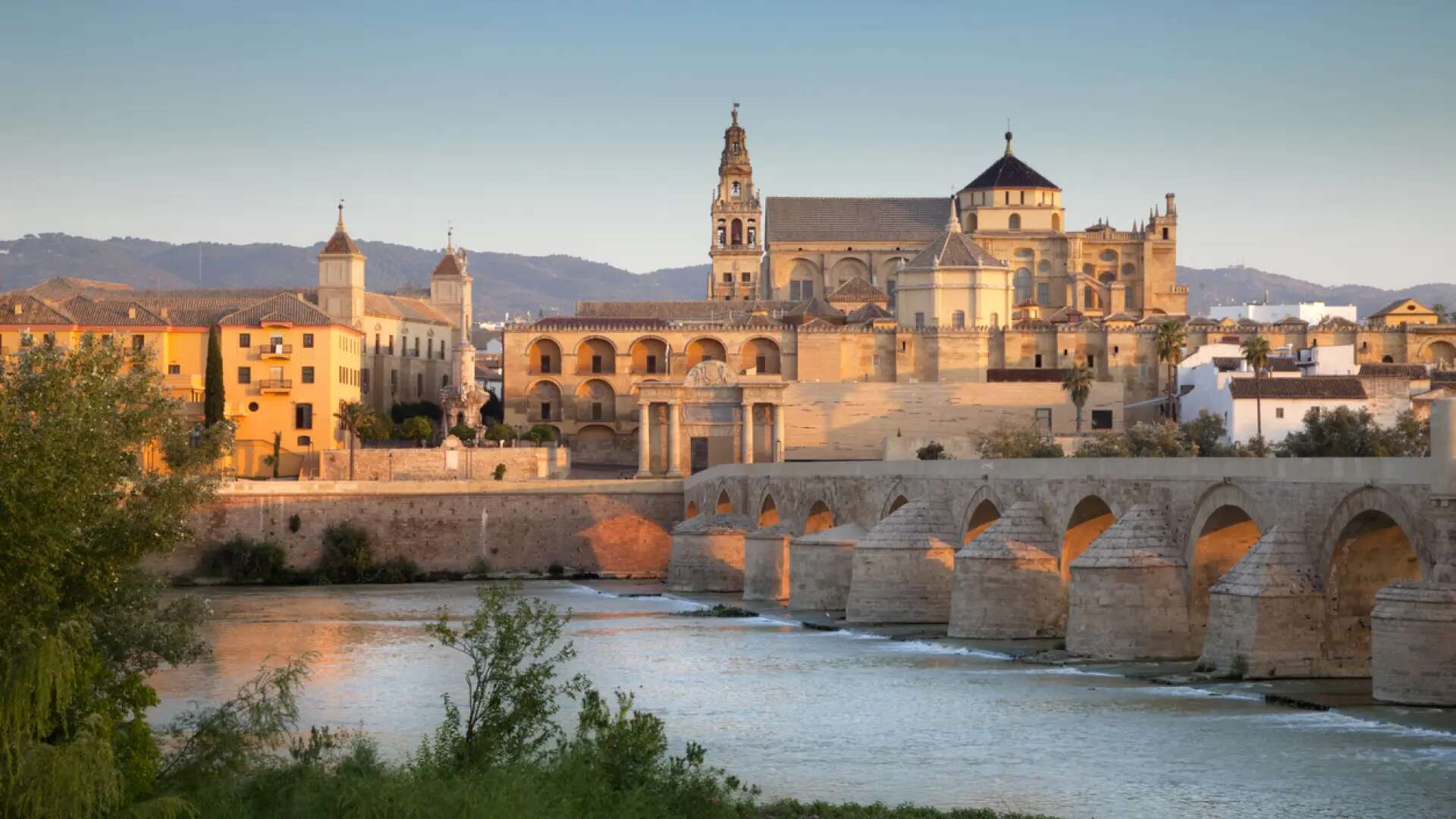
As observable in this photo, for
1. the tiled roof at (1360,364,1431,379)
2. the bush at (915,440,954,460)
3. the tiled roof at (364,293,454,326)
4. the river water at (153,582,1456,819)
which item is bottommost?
the river water at (153,582,1456,819)

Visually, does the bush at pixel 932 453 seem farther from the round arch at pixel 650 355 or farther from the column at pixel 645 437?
the round arch at pixel 650 355

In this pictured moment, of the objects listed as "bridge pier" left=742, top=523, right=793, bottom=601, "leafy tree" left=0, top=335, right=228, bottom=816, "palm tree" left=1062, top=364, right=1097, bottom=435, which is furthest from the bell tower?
"leafy tree" left=0, top=335, right=228, bottom=816

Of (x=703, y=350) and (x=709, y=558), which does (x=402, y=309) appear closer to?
(x=703, y=350)

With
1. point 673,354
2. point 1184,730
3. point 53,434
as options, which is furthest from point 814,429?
point 53,434

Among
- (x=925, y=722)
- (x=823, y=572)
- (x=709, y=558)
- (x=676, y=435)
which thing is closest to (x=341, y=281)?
(x=676, y=435)

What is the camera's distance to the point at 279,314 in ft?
265

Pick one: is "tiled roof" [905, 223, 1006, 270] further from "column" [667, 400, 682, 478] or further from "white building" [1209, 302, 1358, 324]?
"white building" [1209, 302, 1358, 324]

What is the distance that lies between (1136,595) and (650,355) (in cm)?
6337

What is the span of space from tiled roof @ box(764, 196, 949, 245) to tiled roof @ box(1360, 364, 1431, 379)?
3396cm

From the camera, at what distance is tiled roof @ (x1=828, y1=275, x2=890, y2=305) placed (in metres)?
105

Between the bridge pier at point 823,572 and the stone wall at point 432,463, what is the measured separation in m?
28.5

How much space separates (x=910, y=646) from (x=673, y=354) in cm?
5757

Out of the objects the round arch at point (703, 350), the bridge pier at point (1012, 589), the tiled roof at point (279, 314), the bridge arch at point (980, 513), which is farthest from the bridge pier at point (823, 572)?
the round arch at point (703, 350)

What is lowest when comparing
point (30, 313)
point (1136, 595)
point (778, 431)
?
point (1136, 595)
